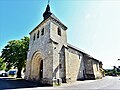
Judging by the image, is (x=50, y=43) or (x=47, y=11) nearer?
(x=50, y=43)

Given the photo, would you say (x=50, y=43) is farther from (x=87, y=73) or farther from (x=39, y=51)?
(x=87, y=73)

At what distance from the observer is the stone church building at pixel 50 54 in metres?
16.5

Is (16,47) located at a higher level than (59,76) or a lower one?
higher

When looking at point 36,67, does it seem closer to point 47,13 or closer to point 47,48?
point 47,48

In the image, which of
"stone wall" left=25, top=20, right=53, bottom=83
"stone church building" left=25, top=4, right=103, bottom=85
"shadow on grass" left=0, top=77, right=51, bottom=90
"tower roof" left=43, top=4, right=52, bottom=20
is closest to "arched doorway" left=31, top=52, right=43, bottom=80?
"stone church building" left=25, top=4, right=103, bottom=85

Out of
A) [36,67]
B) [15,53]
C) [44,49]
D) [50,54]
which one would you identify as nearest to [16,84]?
[50,54]

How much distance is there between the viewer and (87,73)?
2788 cm

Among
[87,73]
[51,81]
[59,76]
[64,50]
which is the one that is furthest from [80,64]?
[51,81]

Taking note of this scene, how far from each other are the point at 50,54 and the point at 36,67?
19.0ft

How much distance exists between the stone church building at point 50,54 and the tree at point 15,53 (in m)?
5.94

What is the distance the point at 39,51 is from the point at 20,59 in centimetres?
986

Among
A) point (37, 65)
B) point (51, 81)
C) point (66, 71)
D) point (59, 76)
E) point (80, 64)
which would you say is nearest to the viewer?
point (51, 81)

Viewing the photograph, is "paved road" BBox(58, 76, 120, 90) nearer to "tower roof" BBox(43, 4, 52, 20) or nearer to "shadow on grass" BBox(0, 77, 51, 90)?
"shadow on grass" BBox(0, 77, 51, 90)

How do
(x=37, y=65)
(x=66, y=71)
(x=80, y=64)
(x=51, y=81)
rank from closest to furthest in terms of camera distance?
(x=51, y=81)
(x=66, y=71)
(x=37, y=65)
(x=80, y=64)
